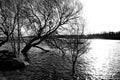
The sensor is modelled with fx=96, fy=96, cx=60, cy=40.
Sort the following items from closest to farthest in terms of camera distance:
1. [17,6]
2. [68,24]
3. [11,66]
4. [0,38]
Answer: [11,66] < [17,6] < [0,38] < [68,24]

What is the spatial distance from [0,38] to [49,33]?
8.42 m

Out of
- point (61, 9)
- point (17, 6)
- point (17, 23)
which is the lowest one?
point (17, 23)

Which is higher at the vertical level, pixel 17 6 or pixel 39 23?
pixel 17 6

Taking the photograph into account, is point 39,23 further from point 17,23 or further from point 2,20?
point 2,20

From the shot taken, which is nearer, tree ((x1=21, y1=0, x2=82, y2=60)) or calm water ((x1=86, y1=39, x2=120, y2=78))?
calm water ((x1=86, y1=39, x2=120, y2=78))

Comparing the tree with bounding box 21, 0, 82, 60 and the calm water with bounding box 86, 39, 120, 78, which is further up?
the tree with bounding box 21, 0, 82, 60

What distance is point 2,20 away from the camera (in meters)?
13.3

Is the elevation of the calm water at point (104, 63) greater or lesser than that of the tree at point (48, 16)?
lesser

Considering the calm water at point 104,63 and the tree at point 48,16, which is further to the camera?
the tree at point 48,16

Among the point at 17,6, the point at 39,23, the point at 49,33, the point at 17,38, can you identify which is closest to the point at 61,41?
the point at 49,33

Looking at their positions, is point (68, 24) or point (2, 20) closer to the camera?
point (2, 20)

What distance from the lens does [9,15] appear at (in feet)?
43.2

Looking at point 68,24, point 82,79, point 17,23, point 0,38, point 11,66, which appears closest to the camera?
point 82,79

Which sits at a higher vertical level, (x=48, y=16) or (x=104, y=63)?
(x=48, y=16)
